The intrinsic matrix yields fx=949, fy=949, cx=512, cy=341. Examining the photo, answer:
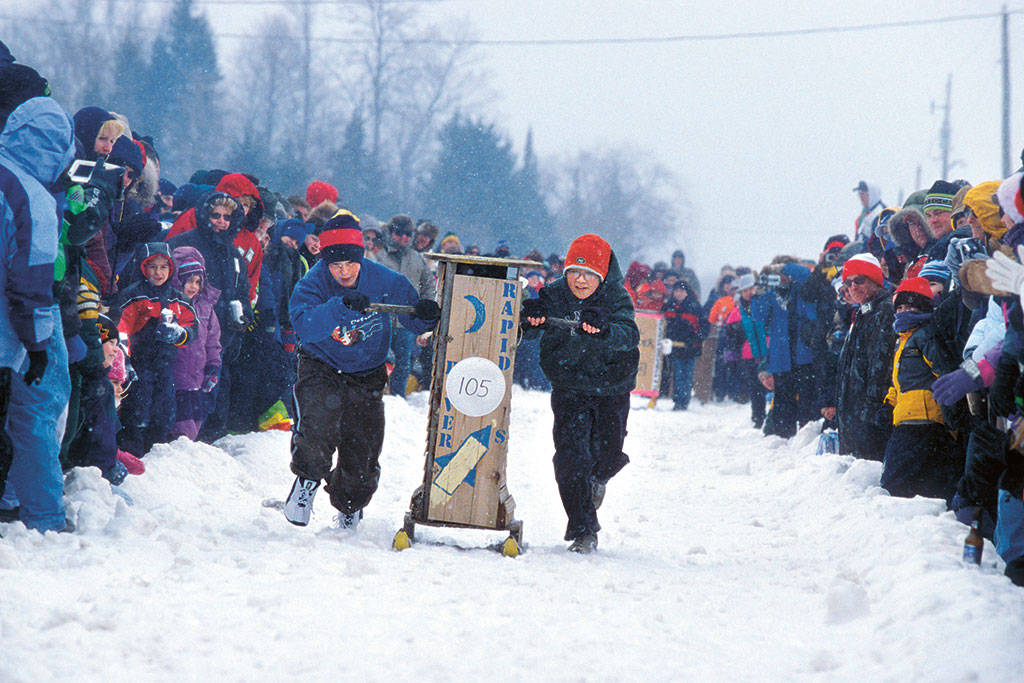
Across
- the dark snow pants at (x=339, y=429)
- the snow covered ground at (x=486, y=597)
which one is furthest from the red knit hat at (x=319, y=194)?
the dark snow pants at (x=339, y=429)

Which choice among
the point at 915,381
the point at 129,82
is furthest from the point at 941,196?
the point at 129,82

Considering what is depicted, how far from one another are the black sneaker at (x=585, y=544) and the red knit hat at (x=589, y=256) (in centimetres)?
153

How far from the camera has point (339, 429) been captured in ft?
18.2

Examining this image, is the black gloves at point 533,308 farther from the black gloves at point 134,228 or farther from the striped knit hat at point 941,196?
the striped knit hat at point 941,196

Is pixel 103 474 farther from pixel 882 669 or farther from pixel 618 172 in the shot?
pixel 618 172

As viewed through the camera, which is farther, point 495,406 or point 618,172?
point 618,172

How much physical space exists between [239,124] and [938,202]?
133 feet

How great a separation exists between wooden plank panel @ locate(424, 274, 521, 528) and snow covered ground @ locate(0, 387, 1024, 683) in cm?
26

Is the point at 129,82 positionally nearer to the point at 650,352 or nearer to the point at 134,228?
the point at 650,352

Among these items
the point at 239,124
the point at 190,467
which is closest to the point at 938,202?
the point at 190,467

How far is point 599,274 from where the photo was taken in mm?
5641

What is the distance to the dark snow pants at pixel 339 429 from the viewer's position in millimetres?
5449

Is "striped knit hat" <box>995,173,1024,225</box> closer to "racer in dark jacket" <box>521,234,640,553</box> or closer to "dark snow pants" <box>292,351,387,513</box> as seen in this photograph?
"racer in dark jacket" <box>521,234,640,553</box>

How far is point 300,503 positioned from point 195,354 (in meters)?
2.31
